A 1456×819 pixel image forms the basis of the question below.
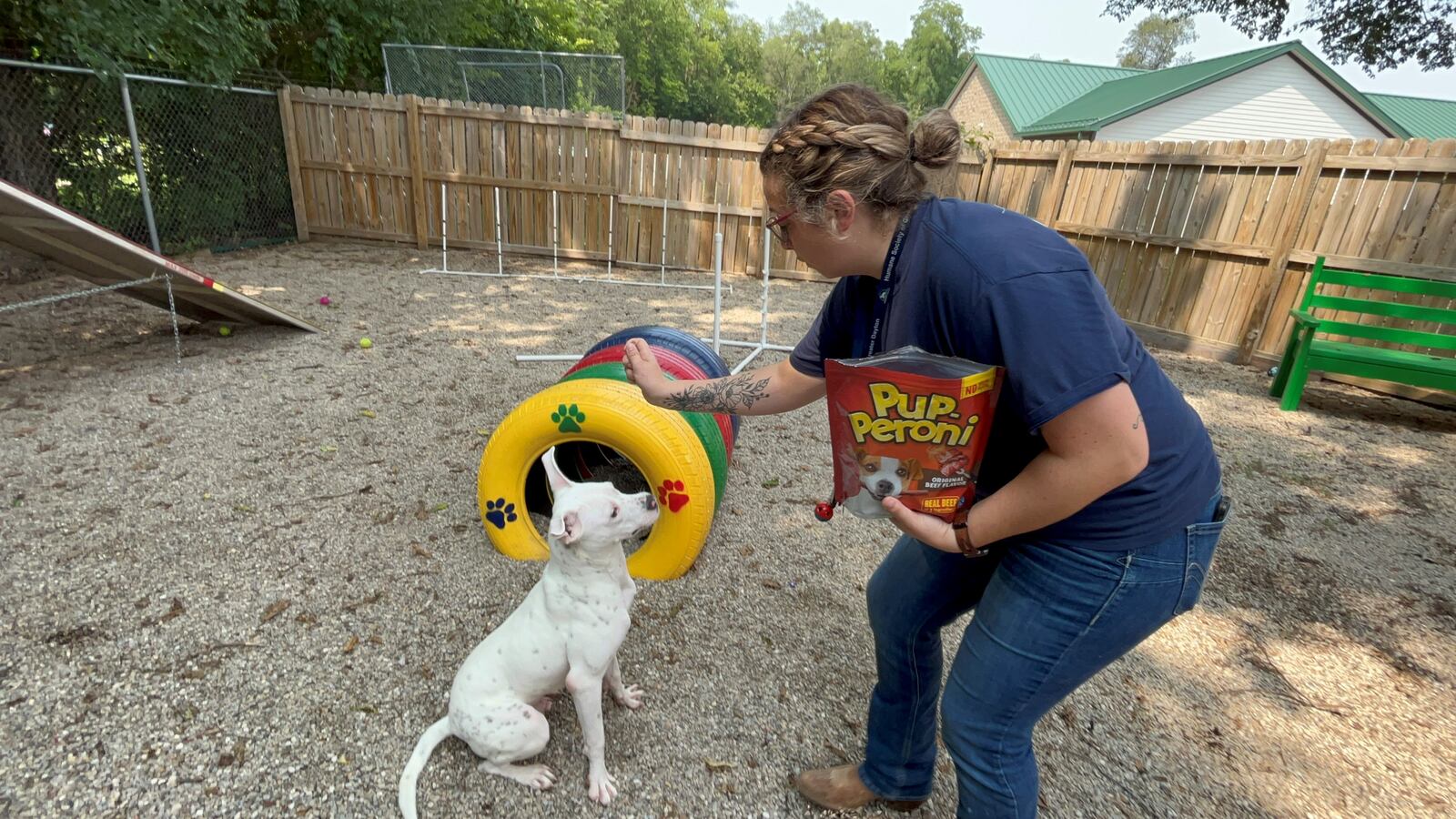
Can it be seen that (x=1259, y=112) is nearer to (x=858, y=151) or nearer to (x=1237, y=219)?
(x=1237, y=219)

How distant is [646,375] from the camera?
197 cm

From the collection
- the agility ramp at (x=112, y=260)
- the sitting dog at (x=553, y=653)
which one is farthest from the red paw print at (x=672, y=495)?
the agility ramp at (x=112, y=260)

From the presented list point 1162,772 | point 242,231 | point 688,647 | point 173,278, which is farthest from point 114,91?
point 1162,772

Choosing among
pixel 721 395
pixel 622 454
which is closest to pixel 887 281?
pixel 721 395

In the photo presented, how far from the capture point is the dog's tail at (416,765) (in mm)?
1959

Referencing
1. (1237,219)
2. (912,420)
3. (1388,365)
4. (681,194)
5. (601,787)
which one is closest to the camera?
(912,420)

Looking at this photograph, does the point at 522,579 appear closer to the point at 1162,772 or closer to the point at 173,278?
the point at 1162,772

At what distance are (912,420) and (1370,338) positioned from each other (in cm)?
743

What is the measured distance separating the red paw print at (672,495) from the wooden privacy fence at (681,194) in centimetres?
693

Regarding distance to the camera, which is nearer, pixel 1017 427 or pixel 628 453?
pixel 1017 427

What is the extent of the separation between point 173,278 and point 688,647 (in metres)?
5.03

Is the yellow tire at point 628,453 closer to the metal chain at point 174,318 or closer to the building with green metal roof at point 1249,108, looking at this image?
the metal chain at point 174,318

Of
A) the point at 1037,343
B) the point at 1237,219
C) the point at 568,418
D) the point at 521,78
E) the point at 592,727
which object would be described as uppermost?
the point at 521,78

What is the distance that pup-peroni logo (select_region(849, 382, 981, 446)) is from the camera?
47.9 inches
